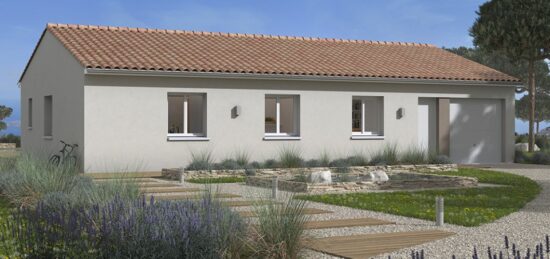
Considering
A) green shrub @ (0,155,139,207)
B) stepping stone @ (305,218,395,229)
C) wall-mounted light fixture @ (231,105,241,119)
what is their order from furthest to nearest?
wall-mounted light fixture @ (231,105,241,119) < green shrub @ (0,155,139,207) < stepping stone @ (305,218,395,229)

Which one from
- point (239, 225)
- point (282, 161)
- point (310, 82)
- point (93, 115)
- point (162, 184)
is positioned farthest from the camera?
point (310, 82)

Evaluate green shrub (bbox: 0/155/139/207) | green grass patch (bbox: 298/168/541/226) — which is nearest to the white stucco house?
green shrub (bbox: 0/155/139/207)

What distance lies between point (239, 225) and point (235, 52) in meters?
16.3

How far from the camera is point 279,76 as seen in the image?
2144cm

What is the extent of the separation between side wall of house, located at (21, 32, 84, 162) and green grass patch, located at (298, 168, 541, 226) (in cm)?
869

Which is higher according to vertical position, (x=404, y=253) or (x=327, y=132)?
(x=327, y=132)

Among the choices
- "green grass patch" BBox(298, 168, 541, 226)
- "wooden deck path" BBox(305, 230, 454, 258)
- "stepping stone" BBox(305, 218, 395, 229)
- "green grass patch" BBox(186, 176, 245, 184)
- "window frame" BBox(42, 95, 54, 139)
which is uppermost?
"window frame" BBox(42, 95, 54, 139)

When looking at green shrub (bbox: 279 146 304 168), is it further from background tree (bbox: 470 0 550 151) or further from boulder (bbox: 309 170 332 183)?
background tree (bbox: 470 0 550 151)

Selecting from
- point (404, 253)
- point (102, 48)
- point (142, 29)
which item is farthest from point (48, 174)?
point (142, 29)

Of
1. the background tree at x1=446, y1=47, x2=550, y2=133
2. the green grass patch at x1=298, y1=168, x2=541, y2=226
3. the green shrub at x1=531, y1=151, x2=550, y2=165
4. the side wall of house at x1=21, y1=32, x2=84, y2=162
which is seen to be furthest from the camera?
the background tree at x1=446, y1=47, x2=550, y2=133

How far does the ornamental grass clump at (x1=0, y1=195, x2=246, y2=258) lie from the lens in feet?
21.9

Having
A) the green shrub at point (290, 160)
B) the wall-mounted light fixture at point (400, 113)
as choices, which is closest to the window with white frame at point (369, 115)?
the wall-mounted light fixture at point (400, 113)

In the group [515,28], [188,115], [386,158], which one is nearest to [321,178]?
[386,158]

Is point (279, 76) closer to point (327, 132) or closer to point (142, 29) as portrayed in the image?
point (327, 132)
